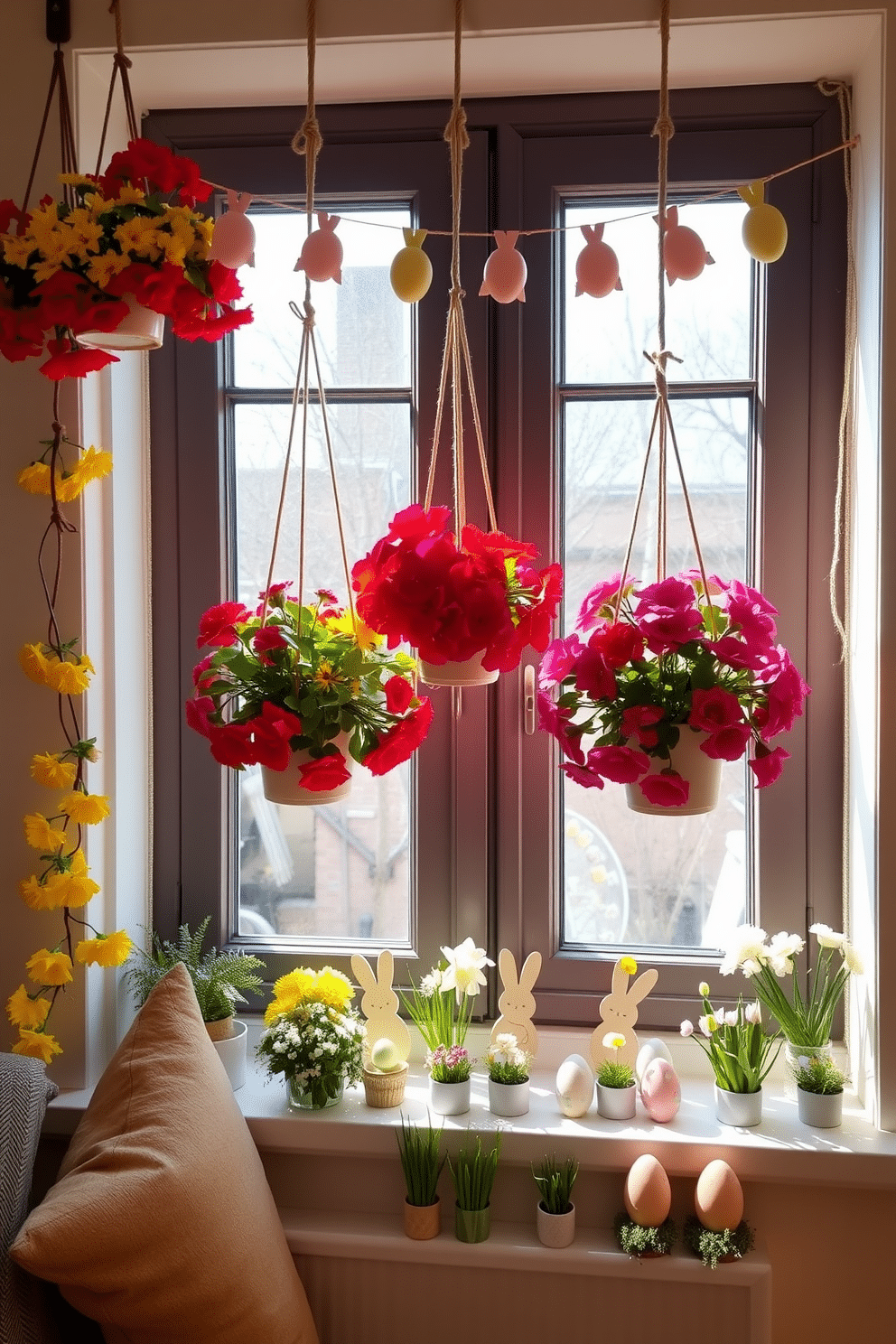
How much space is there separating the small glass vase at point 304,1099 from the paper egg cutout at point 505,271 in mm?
1352

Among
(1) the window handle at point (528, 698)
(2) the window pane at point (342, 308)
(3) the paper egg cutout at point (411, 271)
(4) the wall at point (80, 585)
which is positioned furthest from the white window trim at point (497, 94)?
(1) the window handle at point (528, 698)

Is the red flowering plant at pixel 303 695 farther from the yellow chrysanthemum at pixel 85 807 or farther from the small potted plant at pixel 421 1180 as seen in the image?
the small potted plant at pixel 421 1180

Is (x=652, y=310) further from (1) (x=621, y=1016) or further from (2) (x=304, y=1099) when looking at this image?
(2) (x=304, y=1099)

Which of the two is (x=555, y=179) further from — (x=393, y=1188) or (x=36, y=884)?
(x=393, y=1188)

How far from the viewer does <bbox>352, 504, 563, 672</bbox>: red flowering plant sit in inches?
59.4

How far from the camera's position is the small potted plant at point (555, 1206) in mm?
1830

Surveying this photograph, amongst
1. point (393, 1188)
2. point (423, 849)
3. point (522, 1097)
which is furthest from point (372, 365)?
point (393, 1188)

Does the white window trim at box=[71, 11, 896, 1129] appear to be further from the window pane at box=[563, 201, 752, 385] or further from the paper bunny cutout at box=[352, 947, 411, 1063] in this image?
the paper bunny cutout at box=[352, 947, 411, 1063]

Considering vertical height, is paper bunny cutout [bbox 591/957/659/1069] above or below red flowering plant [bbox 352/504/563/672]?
below

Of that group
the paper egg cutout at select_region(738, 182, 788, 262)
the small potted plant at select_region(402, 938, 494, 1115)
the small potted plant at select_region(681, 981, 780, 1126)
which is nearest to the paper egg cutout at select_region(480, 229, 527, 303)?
the paper egg cutout at select_region(738, 182, 788, 262)

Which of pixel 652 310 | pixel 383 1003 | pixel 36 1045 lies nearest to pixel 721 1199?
pixel 383 1003

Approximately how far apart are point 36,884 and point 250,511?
2.65 feet

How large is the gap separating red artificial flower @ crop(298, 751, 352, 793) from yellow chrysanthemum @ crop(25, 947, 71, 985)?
634 mm

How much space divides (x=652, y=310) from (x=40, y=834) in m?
1.46
